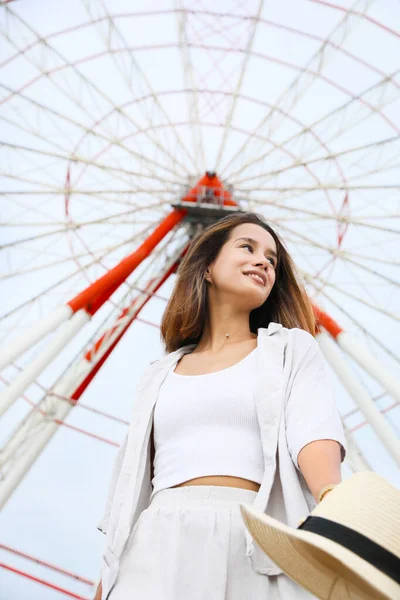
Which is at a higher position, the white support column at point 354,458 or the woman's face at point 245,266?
the woman's face at point 245,266

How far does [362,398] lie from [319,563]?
37.0 feet

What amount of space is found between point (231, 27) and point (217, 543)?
14.5 meters

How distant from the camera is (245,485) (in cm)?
259

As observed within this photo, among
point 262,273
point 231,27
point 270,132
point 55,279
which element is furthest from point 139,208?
point 262,273

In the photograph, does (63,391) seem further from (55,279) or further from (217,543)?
(217,543)

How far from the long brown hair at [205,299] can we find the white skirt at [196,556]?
1183 millimetres

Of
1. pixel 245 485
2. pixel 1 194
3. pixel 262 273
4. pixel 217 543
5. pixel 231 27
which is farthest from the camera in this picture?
pixel 231 27

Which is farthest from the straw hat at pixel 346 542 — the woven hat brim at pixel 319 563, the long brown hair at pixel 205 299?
the long brown hair at pixel 205 299

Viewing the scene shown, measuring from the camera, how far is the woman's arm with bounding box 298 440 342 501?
87.9 inches

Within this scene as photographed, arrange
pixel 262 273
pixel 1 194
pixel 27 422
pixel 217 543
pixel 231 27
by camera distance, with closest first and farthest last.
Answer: pixel 217 543, pixel 262 273, pixel 27 422, pixel 1 194, pixel 231 27

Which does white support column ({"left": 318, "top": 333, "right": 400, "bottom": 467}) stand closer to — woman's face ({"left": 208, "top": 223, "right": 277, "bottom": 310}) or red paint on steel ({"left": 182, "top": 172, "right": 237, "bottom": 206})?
red paint on steel ({"left": 182, "top": 172, "right": 237, "bottom": 206})

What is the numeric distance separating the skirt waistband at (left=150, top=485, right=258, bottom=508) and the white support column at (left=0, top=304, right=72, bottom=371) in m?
7.72

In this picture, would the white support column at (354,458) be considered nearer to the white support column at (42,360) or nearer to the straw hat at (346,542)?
the white support column at (42,360)

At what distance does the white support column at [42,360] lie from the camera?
Result: 10312 mm
